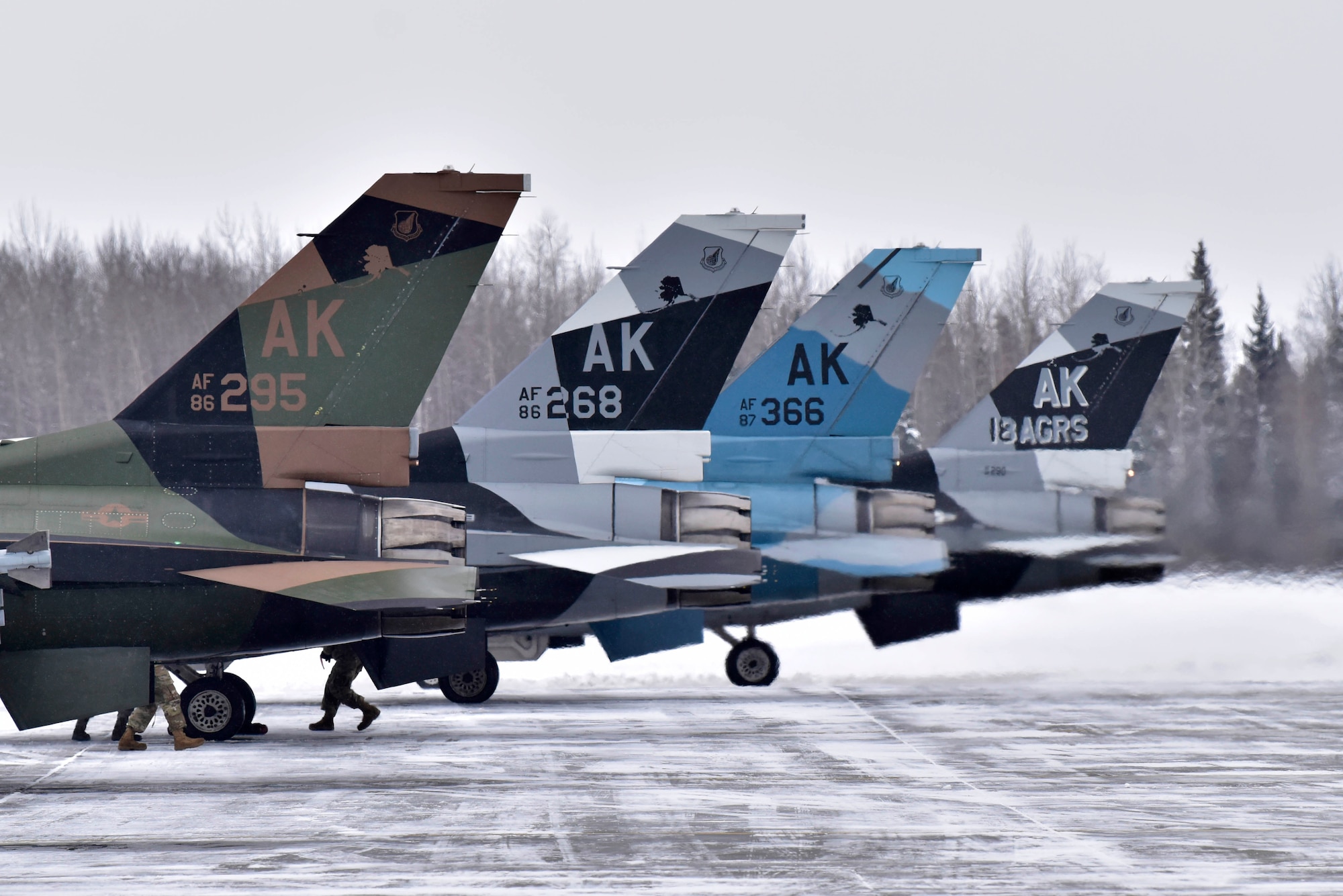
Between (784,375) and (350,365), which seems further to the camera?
(784,375)

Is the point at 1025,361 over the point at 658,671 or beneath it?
over

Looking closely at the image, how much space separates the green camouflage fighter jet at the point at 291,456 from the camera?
42.9ft

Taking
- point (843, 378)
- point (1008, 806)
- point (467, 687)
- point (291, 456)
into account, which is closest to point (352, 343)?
point (291, 456)

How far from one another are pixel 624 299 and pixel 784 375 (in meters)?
3.86

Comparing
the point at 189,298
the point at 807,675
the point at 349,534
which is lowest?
the point at 807,675

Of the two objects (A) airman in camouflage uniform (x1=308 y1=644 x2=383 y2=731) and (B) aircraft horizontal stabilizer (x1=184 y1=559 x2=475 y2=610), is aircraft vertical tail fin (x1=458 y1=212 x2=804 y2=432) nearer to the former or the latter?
(A) airman in camouflage uniform (x1=308 y1=644 x2=383 y2=731)

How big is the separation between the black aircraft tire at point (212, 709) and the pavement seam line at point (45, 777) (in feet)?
3.43

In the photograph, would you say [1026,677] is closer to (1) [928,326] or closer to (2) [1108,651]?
(2) [1108,651]

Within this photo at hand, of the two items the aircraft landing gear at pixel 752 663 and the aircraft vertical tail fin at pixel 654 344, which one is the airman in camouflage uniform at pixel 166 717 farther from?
the aircraft landing gear at pixel 752 663

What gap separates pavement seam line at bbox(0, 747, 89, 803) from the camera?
11.0 m

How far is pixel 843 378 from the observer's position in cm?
2070

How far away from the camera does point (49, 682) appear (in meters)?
12.7

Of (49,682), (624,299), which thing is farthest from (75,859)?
(624,299)

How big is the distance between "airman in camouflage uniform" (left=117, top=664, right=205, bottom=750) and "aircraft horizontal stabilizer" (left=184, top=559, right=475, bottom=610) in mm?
1612
